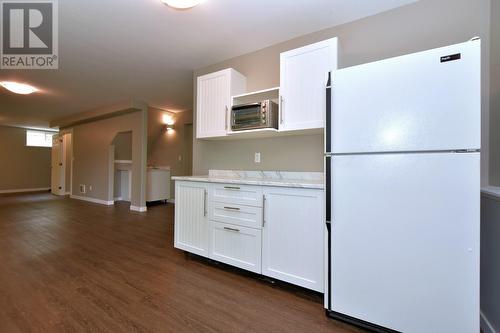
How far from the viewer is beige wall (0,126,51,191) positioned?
8.06 meters

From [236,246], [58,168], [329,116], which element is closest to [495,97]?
[329,116]

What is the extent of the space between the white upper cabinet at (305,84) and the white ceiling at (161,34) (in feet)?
1.20

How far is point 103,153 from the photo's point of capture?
20.5 ft

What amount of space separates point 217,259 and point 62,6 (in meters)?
2.64

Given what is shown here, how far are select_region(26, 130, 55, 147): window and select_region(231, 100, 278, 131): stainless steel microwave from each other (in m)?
9.92

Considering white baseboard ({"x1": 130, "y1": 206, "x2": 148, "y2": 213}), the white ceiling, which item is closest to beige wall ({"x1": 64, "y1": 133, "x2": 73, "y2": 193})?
white baseboard ({"x1": 130, "y1": 206, "x2": 148, "y2": 213})

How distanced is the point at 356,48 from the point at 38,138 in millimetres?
11136

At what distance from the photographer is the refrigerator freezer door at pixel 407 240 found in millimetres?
1310

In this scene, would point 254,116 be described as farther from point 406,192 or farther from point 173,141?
point 173,141

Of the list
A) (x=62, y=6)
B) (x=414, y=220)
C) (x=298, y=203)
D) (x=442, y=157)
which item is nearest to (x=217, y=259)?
(x=298, y=203)

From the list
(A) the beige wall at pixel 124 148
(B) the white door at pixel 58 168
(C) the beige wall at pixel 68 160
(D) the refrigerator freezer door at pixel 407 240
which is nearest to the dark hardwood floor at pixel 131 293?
(D) the refrigerator freezer door at pixel 407 240

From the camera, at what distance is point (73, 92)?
462 centimetres

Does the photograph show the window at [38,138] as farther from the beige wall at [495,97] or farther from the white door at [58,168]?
the beige wall at [495,97]

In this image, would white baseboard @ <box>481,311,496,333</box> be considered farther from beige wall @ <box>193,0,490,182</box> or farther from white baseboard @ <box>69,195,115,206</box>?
white baseboard @ <box>69,195,115,206</box>
